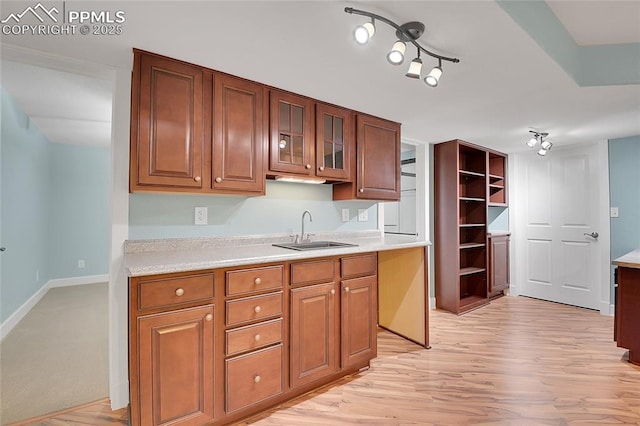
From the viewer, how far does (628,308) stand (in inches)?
97.6

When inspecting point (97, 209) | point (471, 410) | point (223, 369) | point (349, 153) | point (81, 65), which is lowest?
point (471, 410)

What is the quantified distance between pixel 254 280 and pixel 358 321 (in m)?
Answer: 0.95

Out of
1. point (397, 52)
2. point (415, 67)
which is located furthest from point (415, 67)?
point (397, 52)

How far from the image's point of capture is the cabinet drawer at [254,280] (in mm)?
1681

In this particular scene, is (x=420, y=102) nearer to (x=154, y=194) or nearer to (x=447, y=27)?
(x=447, y=27)

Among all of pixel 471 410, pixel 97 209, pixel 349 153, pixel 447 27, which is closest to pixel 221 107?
pixel 349 153

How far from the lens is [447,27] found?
4.99 feet

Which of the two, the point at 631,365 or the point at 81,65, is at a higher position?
the point at 81,65

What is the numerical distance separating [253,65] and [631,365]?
3.61m

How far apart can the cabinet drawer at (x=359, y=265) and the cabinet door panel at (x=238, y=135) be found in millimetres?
806

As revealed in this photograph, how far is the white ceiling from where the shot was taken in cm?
142

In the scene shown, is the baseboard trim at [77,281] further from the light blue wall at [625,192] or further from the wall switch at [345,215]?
the light blue wall at [625,192]

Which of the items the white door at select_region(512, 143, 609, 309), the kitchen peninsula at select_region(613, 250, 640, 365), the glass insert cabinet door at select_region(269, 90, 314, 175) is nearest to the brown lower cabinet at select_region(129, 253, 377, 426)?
the glass insert cabinet door at select_region(269, 90, 314, 175)

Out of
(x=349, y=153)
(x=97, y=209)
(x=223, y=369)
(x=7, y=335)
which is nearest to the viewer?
(x=223, y=369)
